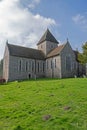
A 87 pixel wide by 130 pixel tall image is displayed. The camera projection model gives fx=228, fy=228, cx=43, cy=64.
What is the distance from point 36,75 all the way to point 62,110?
4651 centimetres

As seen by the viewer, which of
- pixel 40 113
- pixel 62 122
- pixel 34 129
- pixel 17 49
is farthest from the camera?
pixel 17 49

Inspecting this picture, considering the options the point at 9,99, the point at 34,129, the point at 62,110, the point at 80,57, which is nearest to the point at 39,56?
the point at 80,57

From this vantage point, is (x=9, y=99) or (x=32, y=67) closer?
(x=9, y=99)

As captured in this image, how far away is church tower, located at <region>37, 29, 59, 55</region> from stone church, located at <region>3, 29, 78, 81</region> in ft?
2.08

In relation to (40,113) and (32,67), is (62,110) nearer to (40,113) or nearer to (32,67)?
(40,113)

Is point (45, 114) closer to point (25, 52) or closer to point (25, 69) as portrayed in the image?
point (25, 69)

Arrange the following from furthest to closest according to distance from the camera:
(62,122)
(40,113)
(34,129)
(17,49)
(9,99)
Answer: (17,49)
(9,99)
(40,113)
(62,122)
(34,129)

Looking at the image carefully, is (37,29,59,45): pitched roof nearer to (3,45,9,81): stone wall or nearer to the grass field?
(3,45,9,81): stone wall

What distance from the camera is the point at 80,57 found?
58.8 meters

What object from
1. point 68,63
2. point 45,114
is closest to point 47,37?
point 68,63

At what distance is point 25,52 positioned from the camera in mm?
64125

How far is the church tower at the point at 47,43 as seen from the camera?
68938 mm

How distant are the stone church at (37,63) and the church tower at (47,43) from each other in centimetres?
63

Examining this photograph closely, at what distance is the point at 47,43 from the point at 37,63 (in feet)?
26.6
